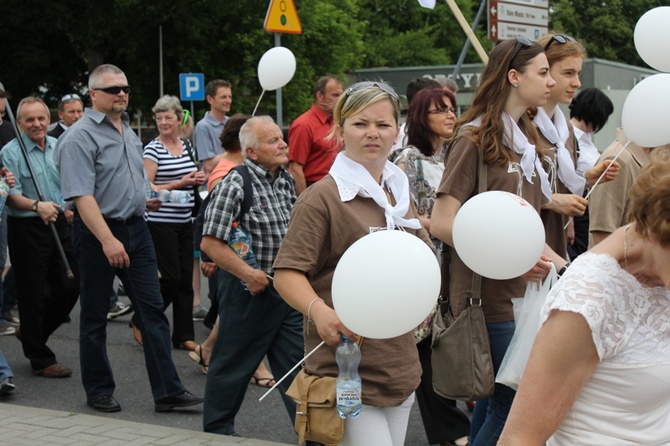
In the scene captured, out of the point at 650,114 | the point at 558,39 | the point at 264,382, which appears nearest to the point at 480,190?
the point at 650,114

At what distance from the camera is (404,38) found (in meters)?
→ 61.9

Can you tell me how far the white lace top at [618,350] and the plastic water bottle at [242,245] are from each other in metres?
3.32

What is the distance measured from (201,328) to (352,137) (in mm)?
6060

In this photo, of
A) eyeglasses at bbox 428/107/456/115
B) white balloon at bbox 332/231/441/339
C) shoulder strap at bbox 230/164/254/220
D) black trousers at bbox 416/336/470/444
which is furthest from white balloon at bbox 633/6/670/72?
white balloon at bbox 332/231/441/339

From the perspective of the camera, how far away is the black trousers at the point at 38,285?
7.79 m

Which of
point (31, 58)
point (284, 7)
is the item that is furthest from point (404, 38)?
point (284, 7)

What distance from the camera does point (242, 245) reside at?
5723 mm

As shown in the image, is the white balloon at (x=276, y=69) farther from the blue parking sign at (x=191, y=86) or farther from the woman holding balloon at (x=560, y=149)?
the blue parking sign at (x=191, y=86)

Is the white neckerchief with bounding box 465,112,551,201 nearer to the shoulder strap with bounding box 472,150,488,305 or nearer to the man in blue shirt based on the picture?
the shoulder strap with bounding box 472,150,488,305

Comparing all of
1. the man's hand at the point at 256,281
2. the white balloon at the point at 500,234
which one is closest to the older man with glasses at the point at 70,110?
the man's hand at the point at 256,281

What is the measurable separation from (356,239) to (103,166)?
312 cm

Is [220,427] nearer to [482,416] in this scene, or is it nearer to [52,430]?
[52,430]

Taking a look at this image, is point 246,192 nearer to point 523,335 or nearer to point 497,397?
point 497,397

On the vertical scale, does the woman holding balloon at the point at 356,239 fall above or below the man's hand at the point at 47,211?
above
